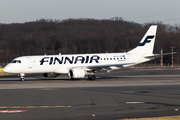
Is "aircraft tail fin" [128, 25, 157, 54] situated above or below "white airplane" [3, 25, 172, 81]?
above

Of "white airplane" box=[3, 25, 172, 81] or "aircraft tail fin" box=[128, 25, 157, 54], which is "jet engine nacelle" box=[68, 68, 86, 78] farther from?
"aircraft tail fin" box=[128, 25, 157, 54]

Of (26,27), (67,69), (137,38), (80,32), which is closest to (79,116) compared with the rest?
(67,69)

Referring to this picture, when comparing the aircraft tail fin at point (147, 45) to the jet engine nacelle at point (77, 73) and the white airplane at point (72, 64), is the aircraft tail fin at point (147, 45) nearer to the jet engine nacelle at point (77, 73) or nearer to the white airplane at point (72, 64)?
the white airplane at point (72, 64)

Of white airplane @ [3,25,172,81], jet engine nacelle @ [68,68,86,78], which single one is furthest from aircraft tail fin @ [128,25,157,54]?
jet engine nacelle @ [68,68,86,78]

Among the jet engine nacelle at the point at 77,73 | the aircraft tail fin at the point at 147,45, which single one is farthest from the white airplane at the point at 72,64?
the aircraft tail fin at the point at 147,45

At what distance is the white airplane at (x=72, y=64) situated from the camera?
128 ft

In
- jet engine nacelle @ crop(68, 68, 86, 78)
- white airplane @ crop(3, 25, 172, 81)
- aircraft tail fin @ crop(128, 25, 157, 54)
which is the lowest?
jet engine nacelle @ crop(68, 68, 86, 78)

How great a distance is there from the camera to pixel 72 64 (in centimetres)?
4100

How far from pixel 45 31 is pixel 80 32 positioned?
23.0 m

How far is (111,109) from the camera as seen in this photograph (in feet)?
52.3

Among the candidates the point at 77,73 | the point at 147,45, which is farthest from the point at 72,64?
the point at 147,45

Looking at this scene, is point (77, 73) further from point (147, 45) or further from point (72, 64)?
point (147, 45)

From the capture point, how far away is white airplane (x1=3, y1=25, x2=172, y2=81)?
39.0 m

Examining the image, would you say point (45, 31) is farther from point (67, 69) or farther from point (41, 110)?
point (41, 110)
